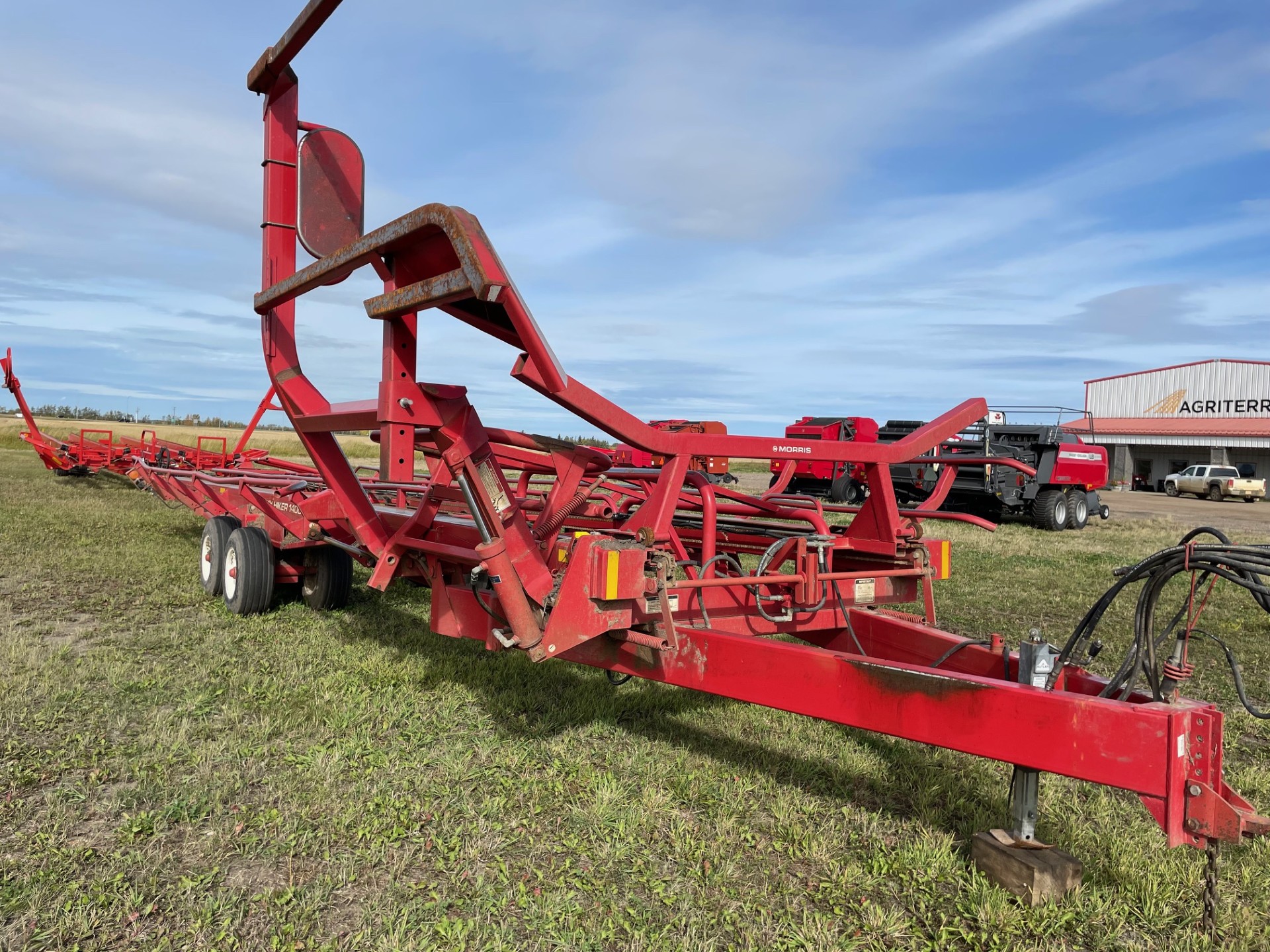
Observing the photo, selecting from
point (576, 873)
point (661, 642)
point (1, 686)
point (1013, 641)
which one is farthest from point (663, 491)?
point (1013, 641)

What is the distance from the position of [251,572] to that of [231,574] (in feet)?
1.27

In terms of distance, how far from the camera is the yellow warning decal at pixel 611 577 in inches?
117

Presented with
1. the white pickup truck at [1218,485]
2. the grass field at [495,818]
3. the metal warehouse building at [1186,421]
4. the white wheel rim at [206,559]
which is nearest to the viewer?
the grass field at [495,818]

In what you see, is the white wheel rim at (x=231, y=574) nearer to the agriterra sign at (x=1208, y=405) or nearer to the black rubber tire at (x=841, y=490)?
the black rubber tire at (x=841, y=490)

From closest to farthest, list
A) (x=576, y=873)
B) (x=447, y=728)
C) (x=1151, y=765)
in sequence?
(x=1151, y=765), (x=576, y=873), (x=447, y=728)

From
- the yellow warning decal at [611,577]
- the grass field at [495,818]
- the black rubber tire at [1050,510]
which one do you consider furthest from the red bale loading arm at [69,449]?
the black rubber tire at [1050,510]

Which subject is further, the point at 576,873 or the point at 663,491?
the point at 663,491

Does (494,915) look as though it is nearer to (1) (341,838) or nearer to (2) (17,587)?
(1) (341,838)

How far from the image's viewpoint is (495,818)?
3.13 meters

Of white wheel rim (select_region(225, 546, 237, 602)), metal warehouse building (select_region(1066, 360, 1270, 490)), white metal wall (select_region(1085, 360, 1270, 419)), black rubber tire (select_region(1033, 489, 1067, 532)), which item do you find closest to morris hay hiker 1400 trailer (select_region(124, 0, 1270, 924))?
white wheel rim (select_region(225, 546, 237, 602))

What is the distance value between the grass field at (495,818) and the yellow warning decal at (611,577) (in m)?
0.88

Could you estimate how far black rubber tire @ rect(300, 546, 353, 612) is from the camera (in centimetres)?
639

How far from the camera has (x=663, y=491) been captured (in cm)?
329

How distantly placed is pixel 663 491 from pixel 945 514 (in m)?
1.75
